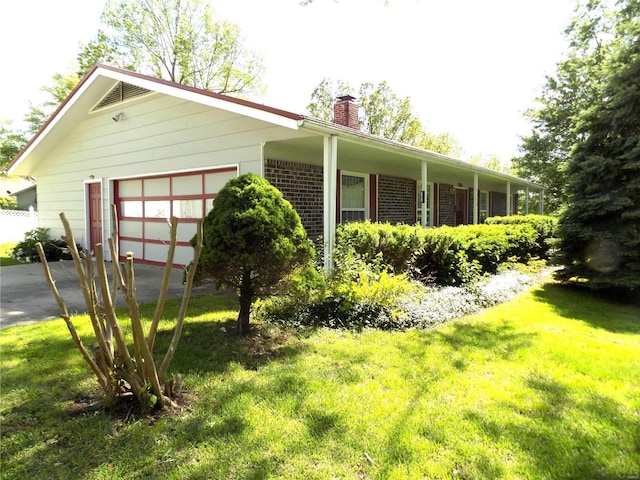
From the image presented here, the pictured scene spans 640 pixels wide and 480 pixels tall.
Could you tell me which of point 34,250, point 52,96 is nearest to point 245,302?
point 34,250

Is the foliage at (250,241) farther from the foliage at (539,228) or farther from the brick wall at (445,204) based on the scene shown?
the brick wall at (445,204)

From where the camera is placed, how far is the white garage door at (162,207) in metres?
8.65

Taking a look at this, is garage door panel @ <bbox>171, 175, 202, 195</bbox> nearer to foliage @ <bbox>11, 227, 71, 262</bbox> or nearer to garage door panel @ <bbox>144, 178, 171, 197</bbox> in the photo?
garage door panel @ <bbox>144, 178, 171, 197</bbox>

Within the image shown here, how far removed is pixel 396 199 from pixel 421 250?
5191 millimetres

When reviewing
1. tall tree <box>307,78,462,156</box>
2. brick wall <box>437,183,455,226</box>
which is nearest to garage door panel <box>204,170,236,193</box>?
brick wall <box>437,183,455,226</box>

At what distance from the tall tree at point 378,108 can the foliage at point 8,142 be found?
24552 mm

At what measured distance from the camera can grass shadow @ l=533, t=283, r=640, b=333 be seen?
596 cm

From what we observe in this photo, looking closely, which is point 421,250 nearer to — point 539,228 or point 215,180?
point 215,180

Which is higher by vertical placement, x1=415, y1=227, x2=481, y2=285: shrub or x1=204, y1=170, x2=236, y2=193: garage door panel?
x1=204, y1=170, x2=236, y2=193: garage door panel

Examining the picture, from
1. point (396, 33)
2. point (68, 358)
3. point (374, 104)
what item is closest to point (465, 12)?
point (396, 33)

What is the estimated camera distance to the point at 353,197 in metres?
10.4

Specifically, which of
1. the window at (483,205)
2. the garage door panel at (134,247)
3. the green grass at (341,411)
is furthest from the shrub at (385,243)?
the window at (483,205)

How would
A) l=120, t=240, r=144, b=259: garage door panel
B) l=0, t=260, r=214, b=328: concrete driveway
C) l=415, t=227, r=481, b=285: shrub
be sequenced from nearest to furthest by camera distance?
l=0, t=260, r=214, b=328: concrete driveway → l=415, t=227, r=481, b=285: shrub → l=120, t=240, r=144, b=259: garage door panel

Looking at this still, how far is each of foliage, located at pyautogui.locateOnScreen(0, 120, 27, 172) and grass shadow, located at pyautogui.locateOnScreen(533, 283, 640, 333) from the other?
1490 inches
